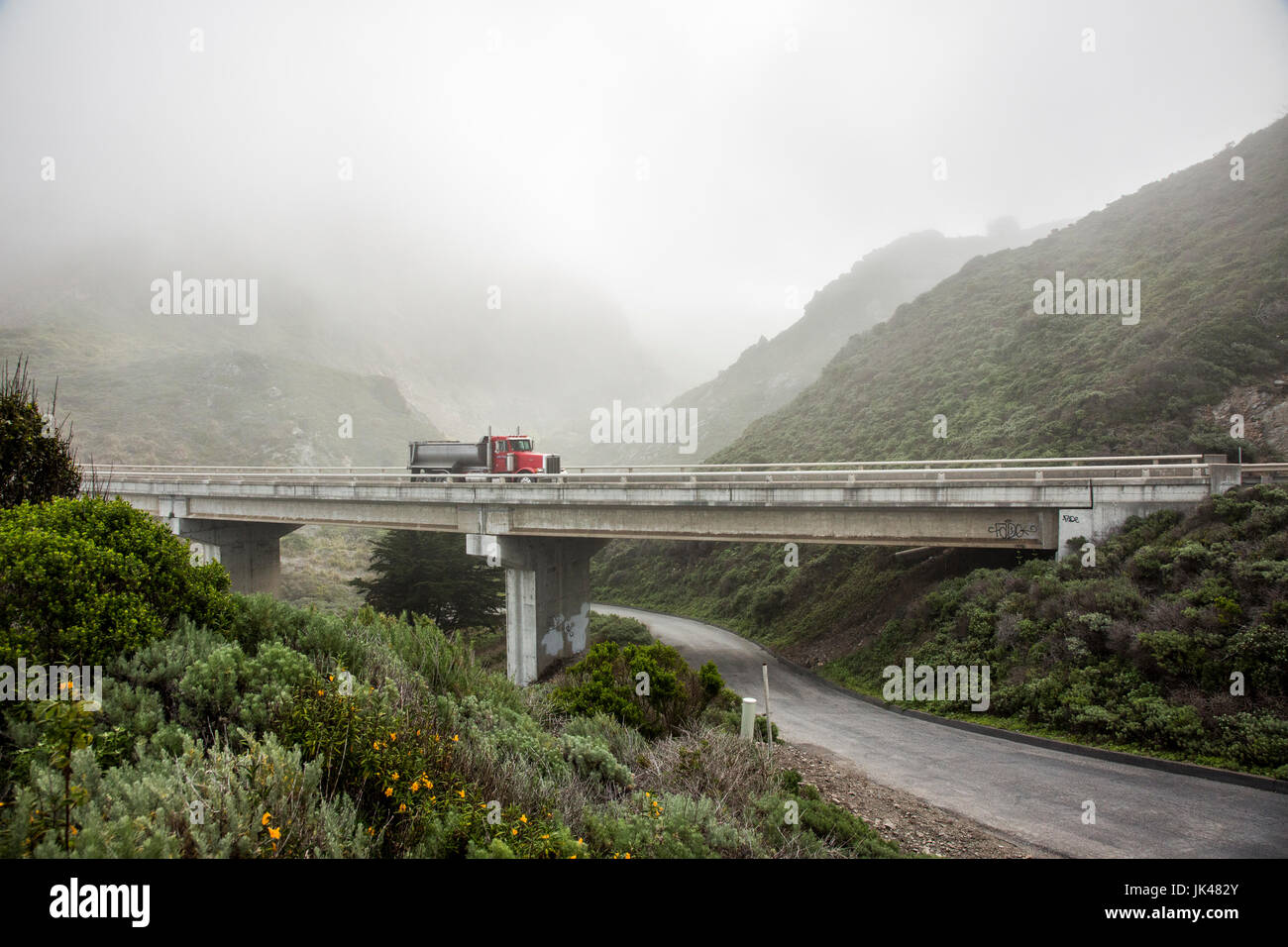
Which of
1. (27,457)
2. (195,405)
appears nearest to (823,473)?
(27,457)

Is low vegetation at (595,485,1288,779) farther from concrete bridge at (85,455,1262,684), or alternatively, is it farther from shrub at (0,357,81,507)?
shrub at (0,357,81,507)

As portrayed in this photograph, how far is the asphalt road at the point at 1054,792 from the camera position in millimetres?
9039

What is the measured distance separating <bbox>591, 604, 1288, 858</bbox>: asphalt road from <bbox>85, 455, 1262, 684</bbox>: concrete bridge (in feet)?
21.0

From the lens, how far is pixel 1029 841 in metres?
9.13

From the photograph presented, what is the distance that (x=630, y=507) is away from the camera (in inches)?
882

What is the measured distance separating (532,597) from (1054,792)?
18519 millimetres

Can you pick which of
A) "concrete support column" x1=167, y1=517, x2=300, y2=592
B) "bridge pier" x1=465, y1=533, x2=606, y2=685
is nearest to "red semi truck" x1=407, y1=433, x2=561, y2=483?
"bridge pier" x1=465, y1=533, x2=606, y2=685

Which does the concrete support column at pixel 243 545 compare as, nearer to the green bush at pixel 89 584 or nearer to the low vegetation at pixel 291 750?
the green bush at pixel 89 584

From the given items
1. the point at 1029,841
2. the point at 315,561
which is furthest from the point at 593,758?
the point at 315,561

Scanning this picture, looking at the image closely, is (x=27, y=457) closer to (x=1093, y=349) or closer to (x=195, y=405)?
(x=1093, y=349)

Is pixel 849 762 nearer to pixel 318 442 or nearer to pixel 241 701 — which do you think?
pixel 241 701

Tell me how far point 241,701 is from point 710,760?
602cm

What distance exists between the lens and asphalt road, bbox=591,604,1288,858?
29.7 feet

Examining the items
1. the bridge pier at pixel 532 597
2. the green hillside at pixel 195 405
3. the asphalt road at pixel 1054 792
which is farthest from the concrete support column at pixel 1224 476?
the green hillside at pixel 195 405
